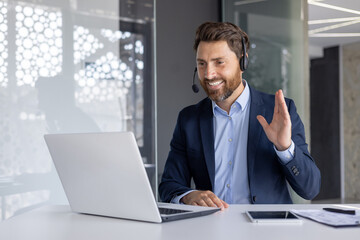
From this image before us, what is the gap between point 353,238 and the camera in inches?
53.8

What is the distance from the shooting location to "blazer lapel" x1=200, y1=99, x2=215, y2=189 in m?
2.42

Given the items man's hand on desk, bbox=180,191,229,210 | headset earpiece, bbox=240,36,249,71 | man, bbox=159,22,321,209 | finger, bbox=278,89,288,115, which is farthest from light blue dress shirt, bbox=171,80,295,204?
Result: finger, bbox=278,89,288,115

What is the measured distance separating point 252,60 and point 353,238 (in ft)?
11.2

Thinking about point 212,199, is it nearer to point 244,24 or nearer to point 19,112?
point 19,112

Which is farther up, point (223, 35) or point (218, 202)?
point (223, 35)

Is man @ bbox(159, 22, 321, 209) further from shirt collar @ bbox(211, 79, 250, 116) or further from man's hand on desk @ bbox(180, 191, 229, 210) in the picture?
man's hand on desk @ bbox(180, 191, 229, 210)

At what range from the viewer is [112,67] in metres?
3.99

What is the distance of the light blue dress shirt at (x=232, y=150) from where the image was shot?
7.81ft

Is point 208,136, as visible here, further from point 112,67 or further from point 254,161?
point 112,67

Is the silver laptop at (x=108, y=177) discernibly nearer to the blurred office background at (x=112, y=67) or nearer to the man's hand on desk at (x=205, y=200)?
the man's hand on desk at (x=205, y=200)

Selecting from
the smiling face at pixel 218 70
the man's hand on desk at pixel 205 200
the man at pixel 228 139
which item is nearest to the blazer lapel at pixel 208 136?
the man at pixel 228 139

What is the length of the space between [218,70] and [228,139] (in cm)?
33

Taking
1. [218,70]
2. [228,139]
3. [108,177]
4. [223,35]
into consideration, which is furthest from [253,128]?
[108,177]

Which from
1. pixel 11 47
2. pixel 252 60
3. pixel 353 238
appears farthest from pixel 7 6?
pixel 353 238
